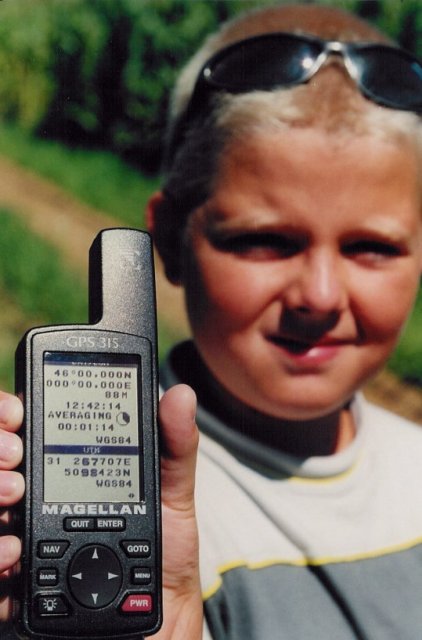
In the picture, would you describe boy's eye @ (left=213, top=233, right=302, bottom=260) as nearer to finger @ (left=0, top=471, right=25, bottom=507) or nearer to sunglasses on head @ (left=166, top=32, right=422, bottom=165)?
sunglasses on head @ (left=166, top=32, right=422, bottom=165)

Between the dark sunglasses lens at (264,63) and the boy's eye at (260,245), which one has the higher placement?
the dark sunglasses lens at (264,63)

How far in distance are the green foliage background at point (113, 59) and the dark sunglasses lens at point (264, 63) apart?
2.49 ft

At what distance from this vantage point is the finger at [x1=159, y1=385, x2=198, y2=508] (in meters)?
0.95

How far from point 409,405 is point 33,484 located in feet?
4.59

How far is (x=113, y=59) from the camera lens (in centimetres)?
279

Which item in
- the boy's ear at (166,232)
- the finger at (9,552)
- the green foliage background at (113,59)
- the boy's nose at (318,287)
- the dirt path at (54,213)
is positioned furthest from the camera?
the dirt path at (54,213)

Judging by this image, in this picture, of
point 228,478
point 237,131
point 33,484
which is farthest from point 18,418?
point 237,131

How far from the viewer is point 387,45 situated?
1288mm

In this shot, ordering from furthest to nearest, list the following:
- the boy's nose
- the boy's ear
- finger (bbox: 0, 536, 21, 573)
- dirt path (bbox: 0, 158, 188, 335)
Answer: dirt path (bbox: 0, 158, 188, 335)
the boy's ear
the boy's nose
finger (bbox: 0, 536, 21, 573)

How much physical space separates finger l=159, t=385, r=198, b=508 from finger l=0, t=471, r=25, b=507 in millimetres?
155

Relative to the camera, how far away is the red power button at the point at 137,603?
3.04ft

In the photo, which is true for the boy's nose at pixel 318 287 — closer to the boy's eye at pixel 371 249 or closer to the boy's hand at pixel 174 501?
the boy's eye at pixel 371 249

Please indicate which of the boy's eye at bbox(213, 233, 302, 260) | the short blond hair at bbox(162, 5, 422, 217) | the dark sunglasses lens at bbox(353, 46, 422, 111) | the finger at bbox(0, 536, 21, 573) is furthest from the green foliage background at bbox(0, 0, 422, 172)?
the finger at bbox(0, 536, 21, 573)

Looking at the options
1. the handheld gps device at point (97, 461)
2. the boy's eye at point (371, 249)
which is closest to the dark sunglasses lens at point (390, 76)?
the boy's eye at point (371, 249)
